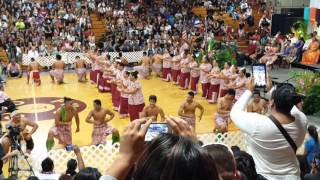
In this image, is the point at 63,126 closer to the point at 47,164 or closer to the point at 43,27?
the point at 47,164

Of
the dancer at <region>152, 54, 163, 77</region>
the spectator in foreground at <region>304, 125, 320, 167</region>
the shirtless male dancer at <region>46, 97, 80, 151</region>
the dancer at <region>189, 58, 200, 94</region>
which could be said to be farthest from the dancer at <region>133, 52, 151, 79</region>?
the spectator in foreground at <region>304, 125, 320, 167</region>

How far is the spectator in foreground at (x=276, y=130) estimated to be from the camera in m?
3.02

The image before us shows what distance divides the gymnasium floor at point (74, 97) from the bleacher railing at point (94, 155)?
1.53 metres

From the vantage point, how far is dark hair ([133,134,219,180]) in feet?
4.23

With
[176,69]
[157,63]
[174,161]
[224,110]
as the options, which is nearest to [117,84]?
[224,110]

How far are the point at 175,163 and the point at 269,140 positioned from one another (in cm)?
188

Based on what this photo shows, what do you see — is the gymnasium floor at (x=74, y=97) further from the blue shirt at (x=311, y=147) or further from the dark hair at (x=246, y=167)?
Answer: the dark hair at (x=246, y=167)

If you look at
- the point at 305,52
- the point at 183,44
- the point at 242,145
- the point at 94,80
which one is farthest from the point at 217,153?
the point at 183,44

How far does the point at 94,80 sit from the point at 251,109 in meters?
8.14

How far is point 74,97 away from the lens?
46.2 ft

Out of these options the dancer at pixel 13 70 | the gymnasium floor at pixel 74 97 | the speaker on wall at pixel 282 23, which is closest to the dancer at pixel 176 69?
the gymnasium floor at pixel 74 97

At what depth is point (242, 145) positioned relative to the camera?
8.58 metres

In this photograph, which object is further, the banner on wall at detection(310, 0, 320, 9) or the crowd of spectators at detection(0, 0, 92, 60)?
the crowd of spectators at detection(0, 0, 92, 60)

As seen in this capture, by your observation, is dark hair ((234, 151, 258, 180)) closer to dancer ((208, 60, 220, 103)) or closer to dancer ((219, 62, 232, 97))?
dancer ((219, 62, 232, 97))
